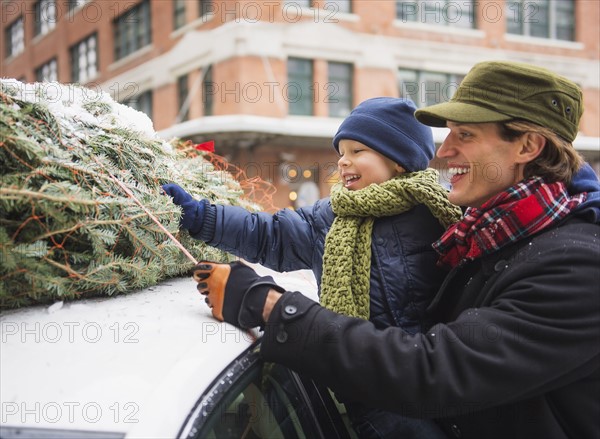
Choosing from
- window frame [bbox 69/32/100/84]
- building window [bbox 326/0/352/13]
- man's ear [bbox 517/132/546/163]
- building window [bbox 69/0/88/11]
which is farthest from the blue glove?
building window [bbox 69/0/88/11]

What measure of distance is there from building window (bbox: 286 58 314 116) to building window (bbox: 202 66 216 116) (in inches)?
83.1

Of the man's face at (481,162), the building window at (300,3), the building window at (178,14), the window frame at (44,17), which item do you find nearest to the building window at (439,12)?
the building window at (300,3)

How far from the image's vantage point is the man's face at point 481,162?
150cm

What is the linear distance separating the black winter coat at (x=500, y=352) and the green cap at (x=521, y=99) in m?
0.31

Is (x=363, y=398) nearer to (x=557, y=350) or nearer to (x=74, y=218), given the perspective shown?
(x=557, y=350)

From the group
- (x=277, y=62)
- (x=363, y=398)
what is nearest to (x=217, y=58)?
(x=277, y=62)

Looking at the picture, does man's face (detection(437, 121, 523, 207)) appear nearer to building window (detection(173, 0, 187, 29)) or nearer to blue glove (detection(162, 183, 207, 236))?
blue glove (detection(162, 183, 207, 236))

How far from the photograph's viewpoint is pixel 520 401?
129cm

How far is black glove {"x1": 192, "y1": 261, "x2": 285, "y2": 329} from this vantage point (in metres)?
1.35

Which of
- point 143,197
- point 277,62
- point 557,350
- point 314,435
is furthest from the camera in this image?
point 277,62

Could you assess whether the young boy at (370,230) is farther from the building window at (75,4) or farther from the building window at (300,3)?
the building window at (75,4)

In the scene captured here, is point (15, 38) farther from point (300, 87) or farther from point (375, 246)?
point (375, 246)

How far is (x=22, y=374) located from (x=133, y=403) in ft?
0.83

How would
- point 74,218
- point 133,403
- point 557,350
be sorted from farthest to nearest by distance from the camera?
1. point 74,218
2. point 557,350
3. point 133,403
